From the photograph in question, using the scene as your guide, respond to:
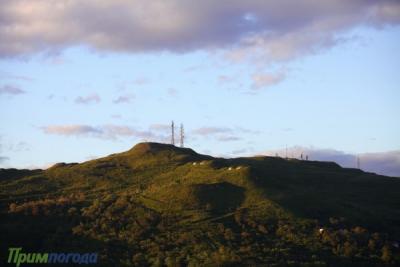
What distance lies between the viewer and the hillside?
9281 cm

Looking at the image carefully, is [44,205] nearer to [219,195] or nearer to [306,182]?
[219,195]

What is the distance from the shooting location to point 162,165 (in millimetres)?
153750

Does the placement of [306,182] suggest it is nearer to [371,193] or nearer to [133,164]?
[371,193]

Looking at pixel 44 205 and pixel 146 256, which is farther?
pixel 44 205

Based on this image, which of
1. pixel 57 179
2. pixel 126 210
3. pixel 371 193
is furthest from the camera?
pixel 57 179

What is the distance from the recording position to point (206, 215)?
107 meters

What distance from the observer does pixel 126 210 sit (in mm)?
112250

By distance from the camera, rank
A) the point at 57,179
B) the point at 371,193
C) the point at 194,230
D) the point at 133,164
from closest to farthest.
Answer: the point at 194,230 < the point at 371,193 < the point at 57,179 < the point at 133,164

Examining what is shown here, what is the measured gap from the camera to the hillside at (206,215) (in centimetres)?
9281

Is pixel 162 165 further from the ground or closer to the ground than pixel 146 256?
further from the ground

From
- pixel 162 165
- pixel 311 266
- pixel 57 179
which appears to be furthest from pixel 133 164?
pixel 311 266

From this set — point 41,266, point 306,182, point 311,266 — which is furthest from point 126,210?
point 306,182

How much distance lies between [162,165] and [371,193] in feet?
157

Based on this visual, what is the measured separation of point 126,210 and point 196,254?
80.6 ft
